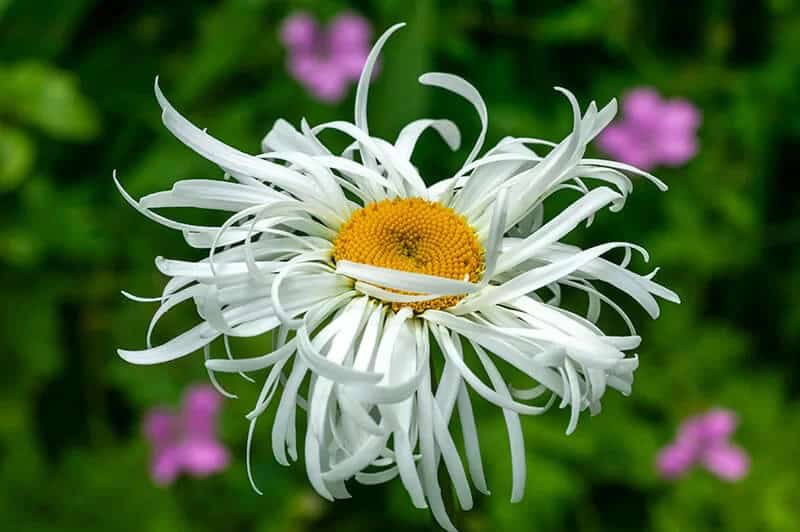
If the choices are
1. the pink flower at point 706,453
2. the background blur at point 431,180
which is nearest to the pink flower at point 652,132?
the background blur at point 431,180

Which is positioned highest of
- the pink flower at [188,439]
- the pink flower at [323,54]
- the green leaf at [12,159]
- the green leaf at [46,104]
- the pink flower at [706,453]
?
the pink flower at [323,54]

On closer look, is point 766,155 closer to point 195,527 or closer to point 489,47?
point 489,47

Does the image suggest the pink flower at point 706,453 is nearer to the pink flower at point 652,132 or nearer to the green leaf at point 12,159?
the pink flower at point 652,132

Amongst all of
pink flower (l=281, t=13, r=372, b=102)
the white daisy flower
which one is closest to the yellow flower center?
the white daisy flower

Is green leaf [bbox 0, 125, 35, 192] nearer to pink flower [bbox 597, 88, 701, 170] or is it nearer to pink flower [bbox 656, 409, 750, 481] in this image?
pink flower [bbox 597, 88, 701, 170]

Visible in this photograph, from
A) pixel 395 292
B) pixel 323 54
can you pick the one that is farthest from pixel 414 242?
pixel 323 54

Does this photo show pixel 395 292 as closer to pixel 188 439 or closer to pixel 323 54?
pixel 188 439

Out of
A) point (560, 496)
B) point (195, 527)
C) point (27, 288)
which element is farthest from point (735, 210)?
point (27, 288)
